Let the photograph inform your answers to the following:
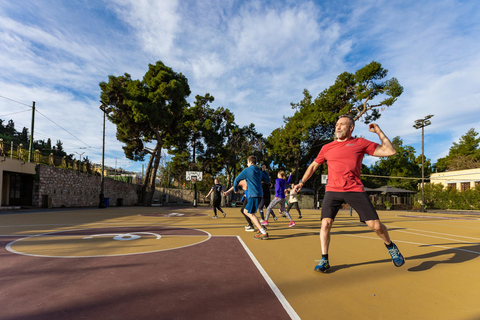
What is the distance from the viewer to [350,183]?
3.49 metres

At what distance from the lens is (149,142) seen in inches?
1135

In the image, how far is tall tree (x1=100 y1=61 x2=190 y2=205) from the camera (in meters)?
23.1

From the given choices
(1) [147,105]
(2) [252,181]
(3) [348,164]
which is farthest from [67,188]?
(3) [348,164]

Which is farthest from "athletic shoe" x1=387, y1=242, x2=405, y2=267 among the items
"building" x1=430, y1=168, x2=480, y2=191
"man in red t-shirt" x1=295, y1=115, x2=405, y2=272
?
"building" x1=430, y1=168, x2=480, y2=191

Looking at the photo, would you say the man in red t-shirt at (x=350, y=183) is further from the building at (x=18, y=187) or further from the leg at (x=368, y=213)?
the building at (x=18, y=187)

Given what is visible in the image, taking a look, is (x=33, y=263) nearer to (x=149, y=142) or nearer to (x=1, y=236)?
(x=1, y=236)

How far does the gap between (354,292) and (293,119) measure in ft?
108

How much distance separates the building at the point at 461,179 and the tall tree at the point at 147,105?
33.2m

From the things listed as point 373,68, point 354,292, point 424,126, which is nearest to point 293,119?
point 373,68

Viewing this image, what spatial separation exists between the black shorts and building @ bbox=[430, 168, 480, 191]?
3698 centimetres

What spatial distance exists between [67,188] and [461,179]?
4486 cm

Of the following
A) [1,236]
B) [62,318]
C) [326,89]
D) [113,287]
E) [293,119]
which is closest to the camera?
[62,318]

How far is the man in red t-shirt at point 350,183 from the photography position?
3391mm

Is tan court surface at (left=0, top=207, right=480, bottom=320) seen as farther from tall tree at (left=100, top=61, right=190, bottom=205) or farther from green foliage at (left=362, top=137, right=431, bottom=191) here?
green foliage at (left=362, top=137, right=431, bottom=191)
